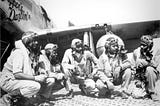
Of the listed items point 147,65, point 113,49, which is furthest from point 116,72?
point 147,65

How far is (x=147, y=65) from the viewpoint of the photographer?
3.15 m

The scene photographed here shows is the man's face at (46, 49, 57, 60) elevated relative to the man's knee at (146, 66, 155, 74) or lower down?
elevated

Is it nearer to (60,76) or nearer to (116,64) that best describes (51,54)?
(60,76)

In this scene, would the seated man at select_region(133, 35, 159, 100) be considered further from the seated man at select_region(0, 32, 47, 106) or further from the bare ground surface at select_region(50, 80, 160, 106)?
the seated man at select_region(0, 32, 47, 106)

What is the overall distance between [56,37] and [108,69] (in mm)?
827

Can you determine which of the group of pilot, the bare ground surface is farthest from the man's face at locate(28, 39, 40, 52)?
the bare ground surface

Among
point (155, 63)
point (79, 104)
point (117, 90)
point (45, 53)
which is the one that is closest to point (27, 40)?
point (45, 53)

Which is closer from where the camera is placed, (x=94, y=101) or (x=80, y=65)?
(x=94, y=101)

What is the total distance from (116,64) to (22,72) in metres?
1.17

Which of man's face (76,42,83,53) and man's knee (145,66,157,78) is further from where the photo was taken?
man's face (76,42,83,53)

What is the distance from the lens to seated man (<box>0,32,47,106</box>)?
2953mm

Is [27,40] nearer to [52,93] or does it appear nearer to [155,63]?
[52,93]

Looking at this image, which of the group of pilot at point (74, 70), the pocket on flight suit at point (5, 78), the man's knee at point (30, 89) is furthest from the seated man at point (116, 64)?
the pocket on flight suit at point (5, 78)

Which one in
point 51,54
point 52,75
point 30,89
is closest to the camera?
point 30,89
